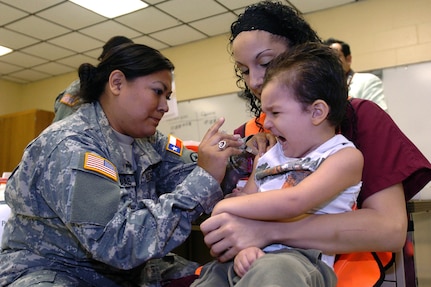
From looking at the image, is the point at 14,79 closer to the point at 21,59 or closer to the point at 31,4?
the point at 21,59

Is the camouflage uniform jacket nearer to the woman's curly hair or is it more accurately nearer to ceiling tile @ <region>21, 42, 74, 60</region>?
the woman's curly hair

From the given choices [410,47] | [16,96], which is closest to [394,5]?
[410,47]

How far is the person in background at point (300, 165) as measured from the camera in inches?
Answer: 33.4

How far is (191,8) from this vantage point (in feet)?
13.5

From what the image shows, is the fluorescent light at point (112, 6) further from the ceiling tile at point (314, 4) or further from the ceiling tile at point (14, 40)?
the ceiling tile at point (314, 4)

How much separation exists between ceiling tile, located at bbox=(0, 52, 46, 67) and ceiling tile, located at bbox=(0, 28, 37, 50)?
33cm

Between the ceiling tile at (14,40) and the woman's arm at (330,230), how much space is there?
15.5 ft

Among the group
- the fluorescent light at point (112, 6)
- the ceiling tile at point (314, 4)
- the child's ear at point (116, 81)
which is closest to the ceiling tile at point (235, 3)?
the ceiling tile at point (314, 4)

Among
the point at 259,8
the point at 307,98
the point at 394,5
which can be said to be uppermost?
the point at 394,5

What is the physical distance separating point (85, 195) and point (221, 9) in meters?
3.45

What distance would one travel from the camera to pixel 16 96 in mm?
7016

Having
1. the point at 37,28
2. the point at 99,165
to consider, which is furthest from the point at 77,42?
the point at 99,165

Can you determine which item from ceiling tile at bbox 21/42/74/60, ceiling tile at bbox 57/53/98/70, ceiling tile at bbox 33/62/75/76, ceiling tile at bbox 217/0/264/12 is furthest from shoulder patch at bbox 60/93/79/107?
ceiling tile at bbox 33/62/75/76

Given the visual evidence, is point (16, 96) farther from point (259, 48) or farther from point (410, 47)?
point (259, 48)
